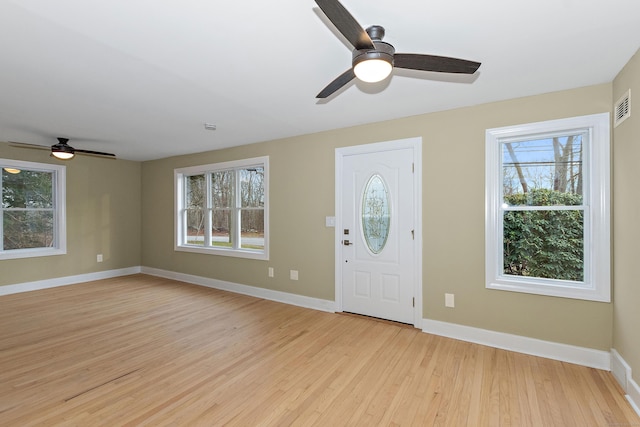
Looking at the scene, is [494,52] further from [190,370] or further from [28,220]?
[28,220]

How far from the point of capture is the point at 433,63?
5.68 ft

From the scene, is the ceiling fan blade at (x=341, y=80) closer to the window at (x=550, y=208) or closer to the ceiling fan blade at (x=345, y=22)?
the ceiling fan blade at (x=345, y=22)

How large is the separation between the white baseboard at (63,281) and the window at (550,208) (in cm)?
669

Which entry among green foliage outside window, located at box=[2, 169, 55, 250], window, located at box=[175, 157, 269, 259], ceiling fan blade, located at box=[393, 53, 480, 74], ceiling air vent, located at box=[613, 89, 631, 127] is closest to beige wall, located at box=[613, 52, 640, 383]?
ceiling air vent, located at box=[613, 89, 631, 127]

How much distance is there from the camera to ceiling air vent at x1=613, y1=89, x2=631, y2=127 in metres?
2.23

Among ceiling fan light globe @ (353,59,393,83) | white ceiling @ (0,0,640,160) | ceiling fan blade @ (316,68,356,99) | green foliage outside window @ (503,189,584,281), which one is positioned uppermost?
white ceiling @ (0,0,640,160)

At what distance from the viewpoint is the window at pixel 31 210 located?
4934 mm

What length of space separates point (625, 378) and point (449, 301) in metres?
1.36

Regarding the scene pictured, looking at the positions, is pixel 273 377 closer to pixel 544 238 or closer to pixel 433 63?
pixel 433 63

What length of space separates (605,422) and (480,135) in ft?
7.99

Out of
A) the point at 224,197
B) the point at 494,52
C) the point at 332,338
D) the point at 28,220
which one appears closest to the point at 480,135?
the point at 494,52

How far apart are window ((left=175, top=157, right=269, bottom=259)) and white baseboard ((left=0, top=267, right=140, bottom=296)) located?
4.98 feet

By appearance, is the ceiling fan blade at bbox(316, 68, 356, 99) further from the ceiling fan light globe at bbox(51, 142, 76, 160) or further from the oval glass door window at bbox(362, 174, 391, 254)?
the ceiling fan light globe at bbox(51, 142, 76, 160)

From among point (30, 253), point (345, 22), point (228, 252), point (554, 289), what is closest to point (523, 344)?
point (554, 289)
